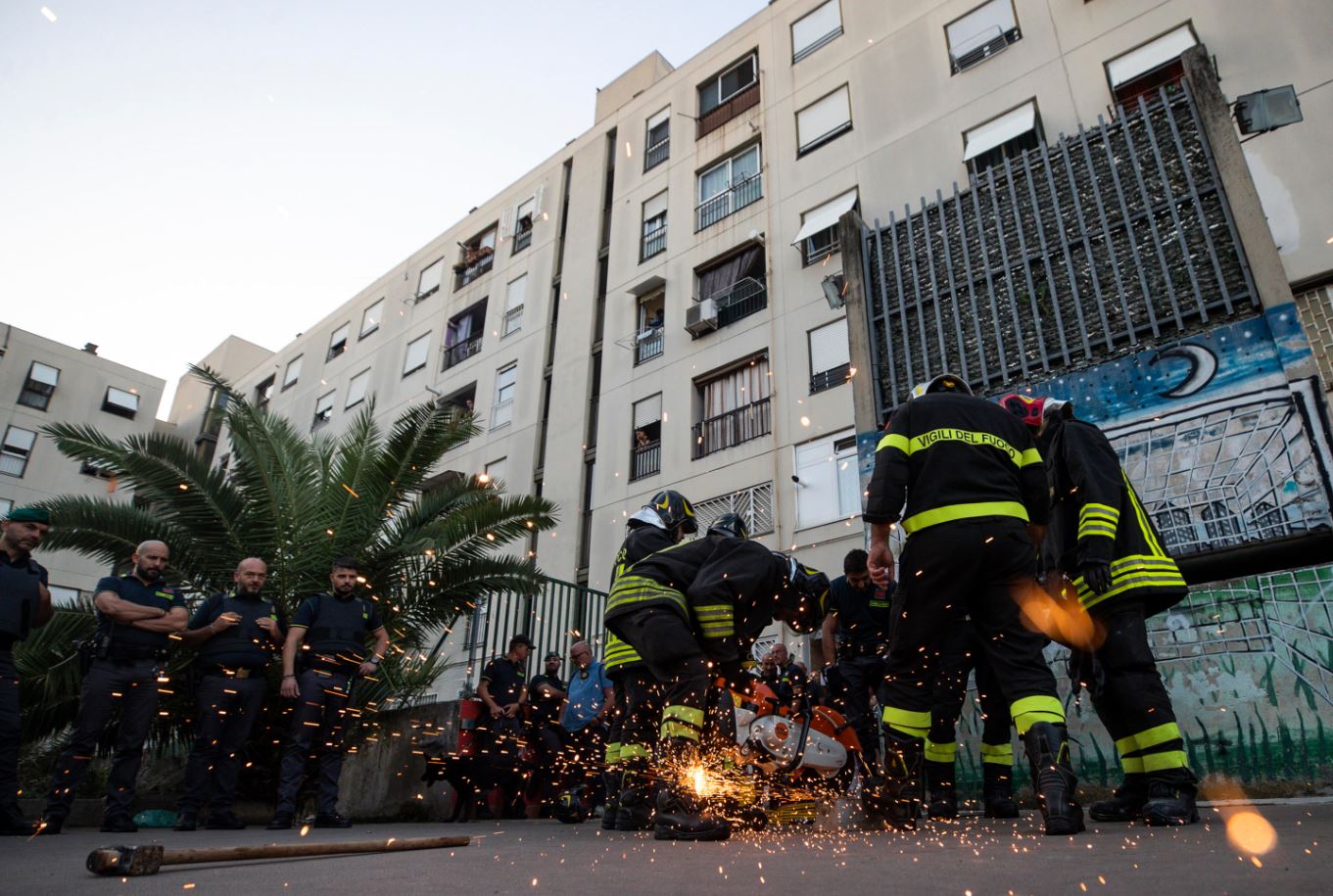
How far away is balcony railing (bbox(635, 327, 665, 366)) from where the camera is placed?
19500 mm

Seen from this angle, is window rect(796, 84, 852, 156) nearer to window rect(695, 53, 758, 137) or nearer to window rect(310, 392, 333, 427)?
window rect(695, 53, 758, 137)

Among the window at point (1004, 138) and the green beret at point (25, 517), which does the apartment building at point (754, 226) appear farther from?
the green beret at point (25, 517)

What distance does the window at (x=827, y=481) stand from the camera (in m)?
14.5

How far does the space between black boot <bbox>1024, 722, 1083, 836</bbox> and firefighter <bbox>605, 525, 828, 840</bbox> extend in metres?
1.36

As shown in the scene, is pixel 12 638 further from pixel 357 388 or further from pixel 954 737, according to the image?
pixel 357 388

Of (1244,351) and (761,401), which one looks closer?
(1244,351)

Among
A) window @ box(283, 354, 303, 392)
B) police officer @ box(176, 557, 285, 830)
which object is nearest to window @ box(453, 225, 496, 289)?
window @ box(283, 354, 303, 392)

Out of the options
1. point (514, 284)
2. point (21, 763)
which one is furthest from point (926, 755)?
point (514, 284)

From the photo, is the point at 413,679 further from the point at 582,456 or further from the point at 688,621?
the point at 582,456

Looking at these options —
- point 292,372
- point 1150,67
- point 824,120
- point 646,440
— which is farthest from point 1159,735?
point 292,372

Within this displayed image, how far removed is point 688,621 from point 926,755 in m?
1.50

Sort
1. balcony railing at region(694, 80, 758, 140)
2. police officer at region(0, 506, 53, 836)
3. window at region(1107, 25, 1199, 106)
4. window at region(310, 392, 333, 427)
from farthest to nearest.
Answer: window at region(310, 392, 333, 427) → balcony railing at region(694, 80, 758, 140) → window at region(1107, 25, 1199, 106) → police officer at region(0, 506, 53, 836)

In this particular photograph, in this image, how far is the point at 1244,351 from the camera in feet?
27.9

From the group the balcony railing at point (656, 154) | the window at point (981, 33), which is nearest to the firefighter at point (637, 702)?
the window at point (981, 33)
